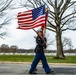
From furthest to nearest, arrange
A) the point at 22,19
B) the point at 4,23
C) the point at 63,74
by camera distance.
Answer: the point at 4,23
the point at 22,19
the point at 63,74

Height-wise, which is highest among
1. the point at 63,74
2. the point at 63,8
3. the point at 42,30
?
the point at 63,8

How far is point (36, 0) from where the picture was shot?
36062 mm

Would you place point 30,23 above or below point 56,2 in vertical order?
below

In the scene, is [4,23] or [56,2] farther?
[4,23]

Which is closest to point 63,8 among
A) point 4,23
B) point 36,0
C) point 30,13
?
point 36,0

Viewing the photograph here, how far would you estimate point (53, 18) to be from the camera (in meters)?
35.5

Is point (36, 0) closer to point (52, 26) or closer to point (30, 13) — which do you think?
point (52, 26)

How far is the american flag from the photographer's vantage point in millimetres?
12273

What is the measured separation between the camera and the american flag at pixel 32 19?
12273mm

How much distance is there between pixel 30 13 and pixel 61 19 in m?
22.8

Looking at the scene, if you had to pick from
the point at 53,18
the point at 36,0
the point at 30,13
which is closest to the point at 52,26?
the point at 53,18

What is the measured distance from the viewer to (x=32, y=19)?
1241 cm

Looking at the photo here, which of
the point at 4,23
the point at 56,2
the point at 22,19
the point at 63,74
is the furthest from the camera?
the point at 4,23

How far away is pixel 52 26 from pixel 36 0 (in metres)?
3.38
